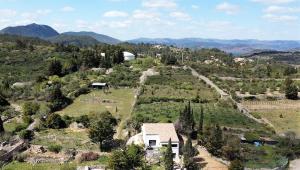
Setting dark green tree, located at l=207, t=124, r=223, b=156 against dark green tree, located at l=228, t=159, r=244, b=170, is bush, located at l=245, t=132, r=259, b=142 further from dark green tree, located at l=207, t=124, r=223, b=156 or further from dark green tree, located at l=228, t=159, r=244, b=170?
dark green tree, located at l=228, t=159, r=244, b=170

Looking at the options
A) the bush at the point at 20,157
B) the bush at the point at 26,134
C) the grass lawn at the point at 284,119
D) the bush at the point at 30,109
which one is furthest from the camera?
the grass lawn at the point at 284,119

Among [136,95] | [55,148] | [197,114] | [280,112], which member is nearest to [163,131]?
[55,148]

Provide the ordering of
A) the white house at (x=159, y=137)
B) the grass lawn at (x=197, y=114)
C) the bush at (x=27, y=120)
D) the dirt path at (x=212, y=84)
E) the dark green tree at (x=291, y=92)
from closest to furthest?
1. the white house at (x=159, y=137)
2. the bush at (x=27, y=120)
3. the grass lawn at (x=197, y=114)
4. the dirt path at (x=212, y=84)
5. the dark green tree at (x=291, y=92)

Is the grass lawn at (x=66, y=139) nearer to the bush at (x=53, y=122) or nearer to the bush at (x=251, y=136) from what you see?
the bush at (x=53, y=122)

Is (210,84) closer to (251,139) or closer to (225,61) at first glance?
(251,139)

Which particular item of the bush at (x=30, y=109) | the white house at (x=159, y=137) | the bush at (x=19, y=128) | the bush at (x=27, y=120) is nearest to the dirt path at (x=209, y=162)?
the white house at (x=159, y=137)

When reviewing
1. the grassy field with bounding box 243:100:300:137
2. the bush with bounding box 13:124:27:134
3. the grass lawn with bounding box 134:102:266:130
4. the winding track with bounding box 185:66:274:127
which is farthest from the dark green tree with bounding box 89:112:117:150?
A: the winding track with bounding box 185:66:274:127
